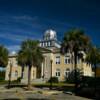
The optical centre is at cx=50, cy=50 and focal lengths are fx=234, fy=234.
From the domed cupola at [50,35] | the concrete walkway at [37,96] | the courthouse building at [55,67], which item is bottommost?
the concrete walkway at [37,96]

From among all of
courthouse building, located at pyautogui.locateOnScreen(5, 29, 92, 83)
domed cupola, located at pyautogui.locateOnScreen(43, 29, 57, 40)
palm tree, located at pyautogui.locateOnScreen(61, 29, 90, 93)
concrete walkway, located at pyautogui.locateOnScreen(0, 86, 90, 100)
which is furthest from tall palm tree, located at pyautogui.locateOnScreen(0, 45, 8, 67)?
domed cupola, located at pyautogui.locateOnScreen(43, 29, 57, 40)

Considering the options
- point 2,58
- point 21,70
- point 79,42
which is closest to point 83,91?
point 79,42

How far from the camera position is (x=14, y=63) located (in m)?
74.6

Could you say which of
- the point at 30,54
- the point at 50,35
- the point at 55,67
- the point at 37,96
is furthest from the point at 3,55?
the point at 50,35

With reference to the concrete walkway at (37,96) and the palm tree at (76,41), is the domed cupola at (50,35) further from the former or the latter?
the concrete walkway at (37,96)

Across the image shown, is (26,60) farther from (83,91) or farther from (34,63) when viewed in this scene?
(83,91)

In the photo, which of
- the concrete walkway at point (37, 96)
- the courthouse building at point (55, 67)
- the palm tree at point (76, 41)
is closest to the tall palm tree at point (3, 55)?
the courthouse building at point (55, 67)

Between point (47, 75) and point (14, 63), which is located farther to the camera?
point (14, 63)

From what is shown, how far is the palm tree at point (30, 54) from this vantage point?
39.4 m

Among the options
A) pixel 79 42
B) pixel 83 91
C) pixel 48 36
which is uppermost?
pixel 48 36

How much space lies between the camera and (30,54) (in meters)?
39.5

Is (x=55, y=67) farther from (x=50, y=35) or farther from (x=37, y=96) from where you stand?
(x=37, y=96)

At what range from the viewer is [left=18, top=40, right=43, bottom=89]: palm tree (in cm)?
3941

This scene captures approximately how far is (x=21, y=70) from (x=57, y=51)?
1331 centimetres
